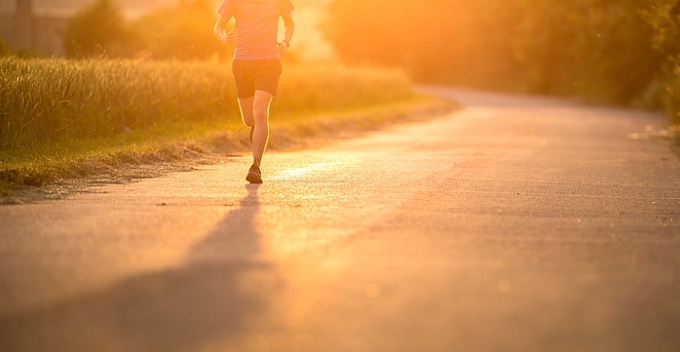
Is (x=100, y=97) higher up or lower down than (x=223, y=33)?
lower down

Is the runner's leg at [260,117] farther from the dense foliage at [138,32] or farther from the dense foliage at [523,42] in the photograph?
the dense foliage at [138,32]

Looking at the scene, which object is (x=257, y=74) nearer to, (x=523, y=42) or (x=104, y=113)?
(x=104, y=113)

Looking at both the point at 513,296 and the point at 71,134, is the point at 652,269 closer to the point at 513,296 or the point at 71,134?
the point at 513,296

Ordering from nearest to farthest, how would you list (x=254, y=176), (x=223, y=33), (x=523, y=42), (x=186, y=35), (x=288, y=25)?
(x=254, y=176) → (x=223, y=33) → (x=288, y=25) → (x=186, y=35) → (x=523, y=42)

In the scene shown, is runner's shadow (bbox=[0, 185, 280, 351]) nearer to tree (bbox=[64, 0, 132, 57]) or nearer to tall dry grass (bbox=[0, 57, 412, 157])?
tall dry grass (bbox=[0, 57, 412, 157])

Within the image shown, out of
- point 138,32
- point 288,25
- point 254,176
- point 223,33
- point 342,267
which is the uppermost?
point 288,25

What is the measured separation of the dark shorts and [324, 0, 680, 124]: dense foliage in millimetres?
11423

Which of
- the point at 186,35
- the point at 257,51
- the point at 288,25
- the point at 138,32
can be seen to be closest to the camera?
the point at 257,51

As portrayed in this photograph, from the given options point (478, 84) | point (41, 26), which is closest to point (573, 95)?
point (478, 84)

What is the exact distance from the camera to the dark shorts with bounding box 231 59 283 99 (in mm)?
10297

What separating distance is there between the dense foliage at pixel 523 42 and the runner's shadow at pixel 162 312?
15.7m

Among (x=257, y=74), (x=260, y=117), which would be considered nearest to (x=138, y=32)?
(x=257, y=74)

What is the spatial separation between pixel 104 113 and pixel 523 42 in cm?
4303

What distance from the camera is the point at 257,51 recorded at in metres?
10.4
